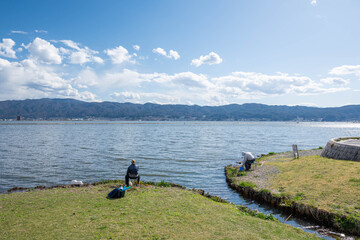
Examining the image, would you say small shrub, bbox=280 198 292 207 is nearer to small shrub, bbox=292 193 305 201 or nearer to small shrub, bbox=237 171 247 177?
small shrub, bbox=292 193 305 201

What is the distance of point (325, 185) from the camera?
18.0 metres

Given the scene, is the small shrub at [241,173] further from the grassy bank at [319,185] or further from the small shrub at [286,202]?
the small shrub at [286,202]

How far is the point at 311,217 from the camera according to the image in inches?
574

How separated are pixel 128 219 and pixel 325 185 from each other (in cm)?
1530

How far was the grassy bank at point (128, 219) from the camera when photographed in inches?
399

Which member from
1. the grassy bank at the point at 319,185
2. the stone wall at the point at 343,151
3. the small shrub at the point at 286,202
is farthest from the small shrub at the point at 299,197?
the stone wall at the point at 343,151

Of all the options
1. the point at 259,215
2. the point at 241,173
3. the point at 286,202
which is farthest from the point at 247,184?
the point at 259,215

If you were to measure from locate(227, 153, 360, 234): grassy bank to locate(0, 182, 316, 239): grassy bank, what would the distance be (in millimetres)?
4085

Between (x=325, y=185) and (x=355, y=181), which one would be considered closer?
(x=355, y=181)

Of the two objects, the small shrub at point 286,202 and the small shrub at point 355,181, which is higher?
the small shrub at point 355,181

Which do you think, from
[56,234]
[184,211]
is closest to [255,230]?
[184,211]

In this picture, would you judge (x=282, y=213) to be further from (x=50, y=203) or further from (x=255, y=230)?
(x=50, y=203)

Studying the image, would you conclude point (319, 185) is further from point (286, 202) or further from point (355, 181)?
point (286, 202)

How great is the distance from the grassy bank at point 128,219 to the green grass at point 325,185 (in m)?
4.35
